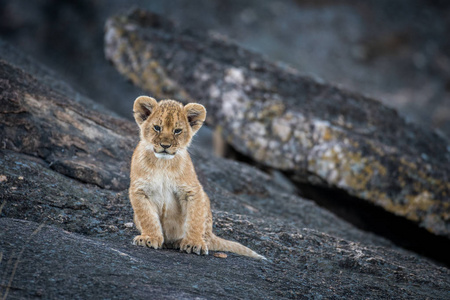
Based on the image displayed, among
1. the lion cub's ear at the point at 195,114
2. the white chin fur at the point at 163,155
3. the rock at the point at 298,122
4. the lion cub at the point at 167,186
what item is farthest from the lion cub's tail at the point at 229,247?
the rock at the point at 298,122

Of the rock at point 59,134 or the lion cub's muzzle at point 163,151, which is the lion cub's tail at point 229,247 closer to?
the lion cub's muzzle at point 163,151

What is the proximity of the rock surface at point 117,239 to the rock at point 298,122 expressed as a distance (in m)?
1.22

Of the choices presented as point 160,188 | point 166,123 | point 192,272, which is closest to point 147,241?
point 160,188

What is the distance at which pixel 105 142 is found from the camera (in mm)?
7355

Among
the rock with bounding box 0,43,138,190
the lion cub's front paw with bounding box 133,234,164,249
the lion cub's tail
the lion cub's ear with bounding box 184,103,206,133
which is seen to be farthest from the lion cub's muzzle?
the rock with bounding box 0,43,138,190

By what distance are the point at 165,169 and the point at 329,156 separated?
17.0 ft

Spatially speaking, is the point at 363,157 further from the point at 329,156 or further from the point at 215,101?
the point at 215,101

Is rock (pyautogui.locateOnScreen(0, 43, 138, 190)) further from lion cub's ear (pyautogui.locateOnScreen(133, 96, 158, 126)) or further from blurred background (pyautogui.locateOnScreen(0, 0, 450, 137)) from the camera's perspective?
blurred background (pyautogui.locateOnScreen(0, 0, 450, 137))

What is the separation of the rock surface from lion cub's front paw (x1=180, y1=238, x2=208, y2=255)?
0.41 ft

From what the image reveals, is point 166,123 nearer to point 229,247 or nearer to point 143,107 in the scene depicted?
point 143,107

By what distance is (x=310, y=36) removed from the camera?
22156 mm

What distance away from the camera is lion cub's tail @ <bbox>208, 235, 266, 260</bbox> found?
5371mm

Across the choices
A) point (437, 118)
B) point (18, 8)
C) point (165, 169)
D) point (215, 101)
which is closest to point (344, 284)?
point (165, 169)

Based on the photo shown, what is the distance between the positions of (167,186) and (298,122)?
544 cm
